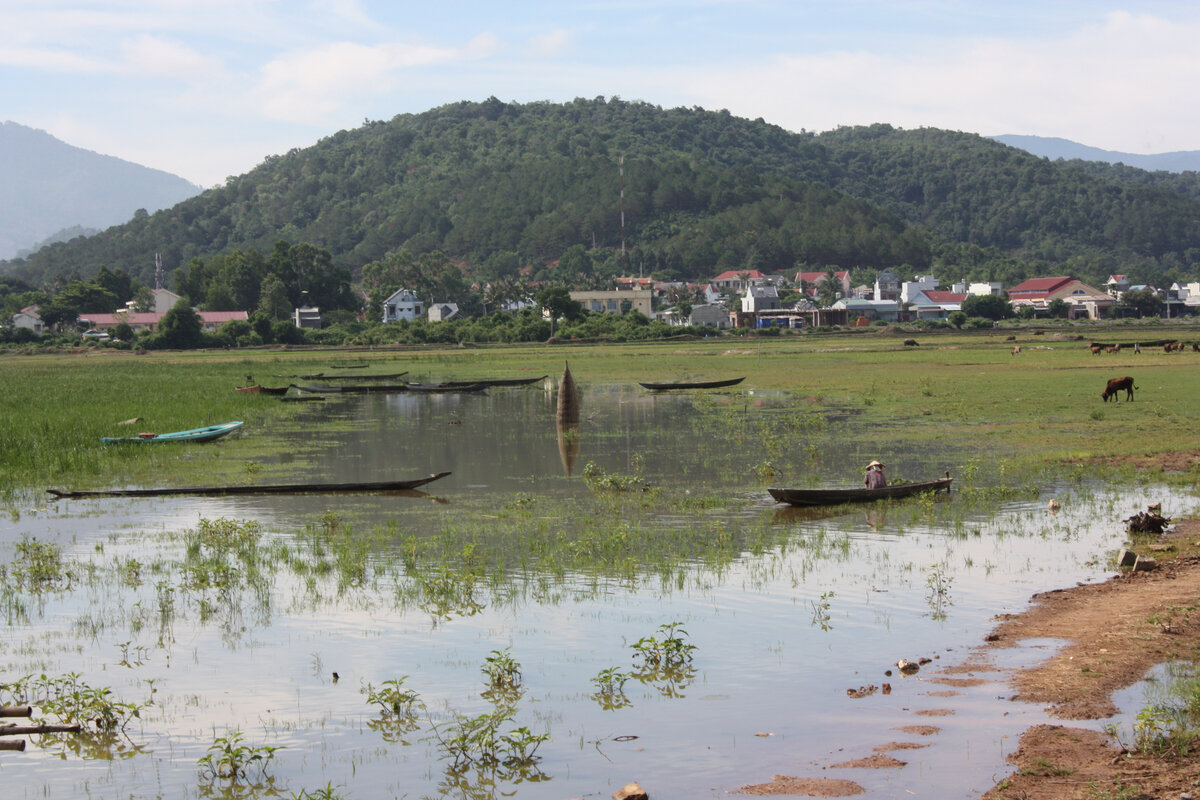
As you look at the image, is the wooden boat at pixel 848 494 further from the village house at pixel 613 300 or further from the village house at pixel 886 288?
the village house at pixel 886 288

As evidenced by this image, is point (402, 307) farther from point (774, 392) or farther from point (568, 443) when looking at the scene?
point (568, 443)

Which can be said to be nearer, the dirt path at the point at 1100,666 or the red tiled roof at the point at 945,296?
the dirt path at the point at 1100,666

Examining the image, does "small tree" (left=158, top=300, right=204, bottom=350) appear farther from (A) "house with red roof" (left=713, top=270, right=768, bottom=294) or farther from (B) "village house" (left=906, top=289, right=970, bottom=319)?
(A) "house with red roof" (left=713, top=270, right=768, bottom=294)

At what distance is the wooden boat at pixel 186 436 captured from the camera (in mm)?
29438

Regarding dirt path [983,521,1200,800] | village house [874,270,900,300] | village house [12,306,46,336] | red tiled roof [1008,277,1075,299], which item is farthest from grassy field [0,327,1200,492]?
village house [874,270,900,300]

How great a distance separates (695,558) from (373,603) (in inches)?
185

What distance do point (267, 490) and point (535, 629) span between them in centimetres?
1106

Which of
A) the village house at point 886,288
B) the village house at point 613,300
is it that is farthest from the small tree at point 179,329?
the village house at point 886,288

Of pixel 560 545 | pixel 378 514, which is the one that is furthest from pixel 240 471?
pixel 560 545

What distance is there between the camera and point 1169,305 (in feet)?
467

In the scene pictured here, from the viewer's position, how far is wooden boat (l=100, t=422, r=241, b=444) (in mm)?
29438

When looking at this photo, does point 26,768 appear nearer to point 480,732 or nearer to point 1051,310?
point 480,732

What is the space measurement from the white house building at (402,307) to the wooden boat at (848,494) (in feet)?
428

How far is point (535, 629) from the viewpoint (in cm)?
1253
